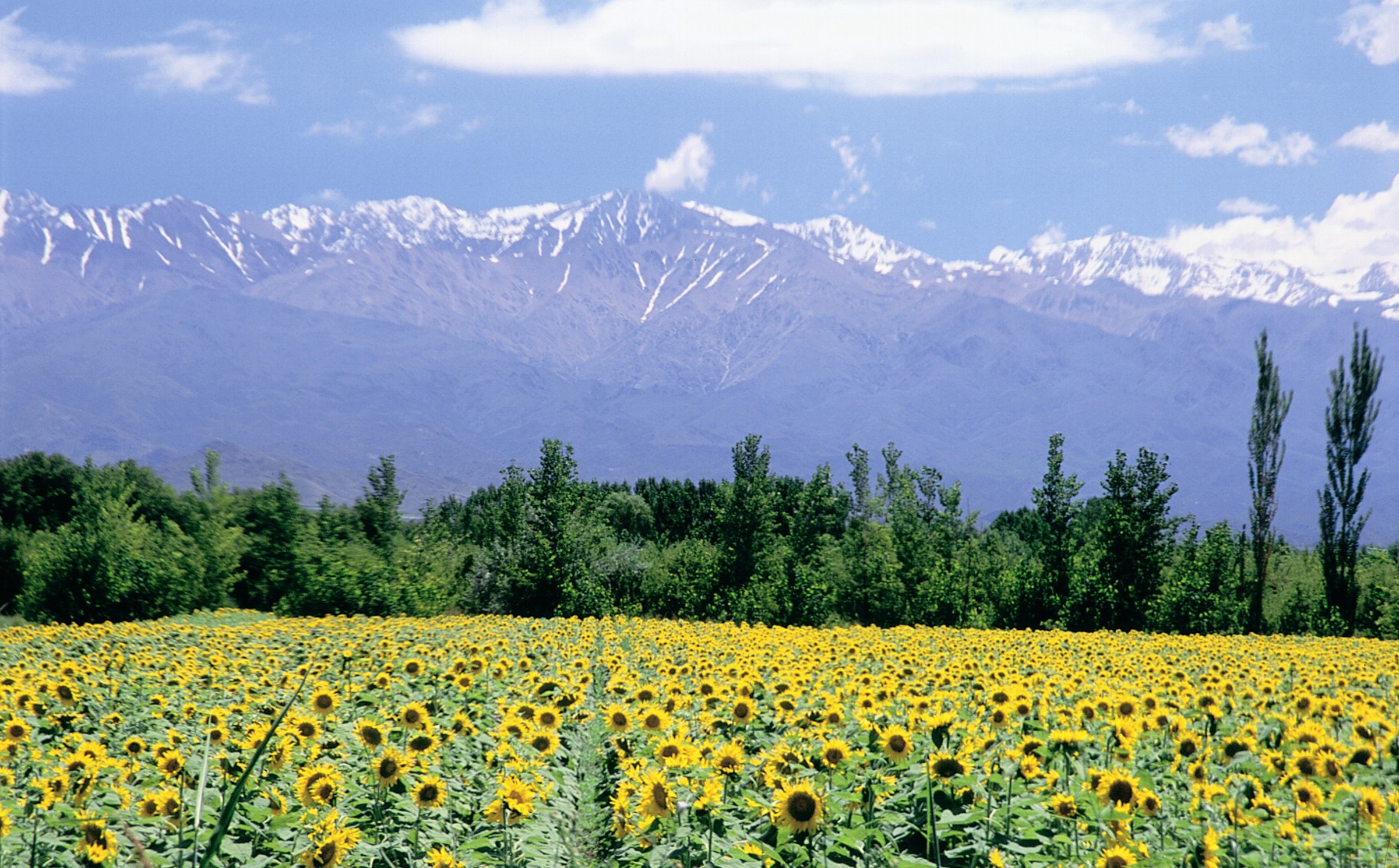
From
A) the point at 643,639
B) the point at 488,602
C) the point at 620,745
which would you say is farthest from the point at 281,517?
the point at 620,745

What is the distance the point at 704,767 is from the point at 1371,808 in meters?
3.35

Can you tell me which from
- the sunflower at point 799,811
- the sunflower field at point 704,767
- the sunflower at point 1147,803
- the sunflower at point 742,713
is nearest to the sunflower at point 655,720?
the sunflower field at point 704,767

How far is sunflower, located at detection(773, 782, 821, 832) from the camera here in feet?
14.5

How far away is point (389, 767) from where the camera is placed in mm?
5352

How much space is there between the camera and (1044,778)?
6.01 m

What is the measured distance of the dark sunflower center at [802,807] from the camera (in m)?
4.41

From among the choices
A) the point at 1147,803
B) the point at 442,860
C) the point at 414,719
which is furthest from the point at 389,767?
the point at 1147,803

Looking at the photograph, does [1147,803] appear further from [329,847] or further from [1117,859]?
[329,847]

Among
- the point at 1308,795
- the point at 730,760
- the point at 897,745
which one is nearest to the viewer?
the point at 1308,795

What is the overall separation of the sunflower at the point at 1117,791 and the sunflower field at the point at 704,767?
14 millimetres

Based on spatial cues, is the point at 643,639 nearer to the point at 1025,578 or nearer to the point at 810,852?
the point at 810,852

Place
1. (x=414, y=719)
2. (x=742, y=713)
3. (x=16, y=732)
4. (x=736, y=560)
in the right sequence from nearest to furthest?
(x=16, y=732) < (x=414, y=719) < (x=742, y=713) < (x=736, y=560)

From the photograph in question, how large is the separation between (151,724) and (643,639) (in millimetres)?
8640

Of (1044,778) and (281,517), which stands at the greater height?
(281,517)
